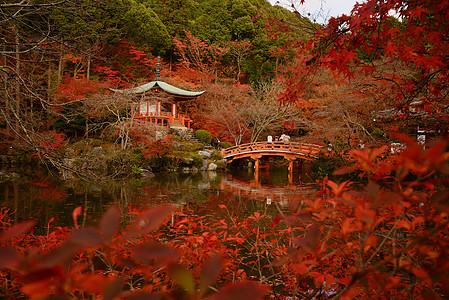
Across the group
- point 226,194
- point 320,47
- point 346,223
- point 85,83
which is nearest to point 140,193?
point 226,194

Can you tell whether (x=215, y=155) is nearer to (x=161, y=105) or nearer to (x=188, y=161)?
(x=188, y=161)

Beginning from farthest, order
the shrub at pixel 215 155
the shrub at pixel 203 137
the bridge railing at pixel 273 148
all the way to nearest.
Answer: the shrub at pixel 203 137, the shrub at pixel 215 155, the bridge railing at pixel 273 148

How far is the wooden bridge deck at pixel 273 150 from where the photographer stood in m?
13.7

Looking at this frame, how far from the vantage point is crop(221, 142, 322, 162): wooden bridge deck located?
A: 1369cm

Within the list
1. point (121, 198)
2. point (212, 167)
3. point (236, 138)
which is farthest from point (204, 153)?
point (121, 198)

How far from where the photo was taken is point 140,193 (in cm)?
786

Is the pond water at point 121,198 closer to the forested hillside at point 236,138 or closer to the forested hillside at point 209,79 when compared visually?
the forested hillside at point 236,138

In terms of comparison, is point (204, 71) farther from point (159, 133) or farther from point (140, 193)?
point (140, 193)

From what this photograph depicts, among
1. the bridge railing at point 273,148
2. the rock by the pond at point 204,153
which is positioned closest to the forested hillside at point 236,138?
the rock by the pond at point 204,153

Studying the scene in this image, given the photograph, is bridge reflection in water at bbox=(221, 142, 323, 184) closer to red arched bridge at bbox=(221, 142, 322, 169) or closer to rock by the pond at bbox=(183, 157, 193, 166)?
red arched bridge at bbox=(221, 142, 322, 169)

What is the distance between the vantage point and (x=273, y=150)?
47.1 ft

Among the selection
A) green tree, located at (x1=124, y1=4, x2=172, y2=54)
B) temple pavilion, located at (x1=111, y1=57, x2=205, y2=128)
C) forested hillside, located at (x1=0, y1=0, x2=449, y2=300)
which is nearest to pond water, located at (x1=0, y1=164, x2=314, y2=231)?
forested hillside, located at (x1=0, y1=0, x2=449, y2=300)

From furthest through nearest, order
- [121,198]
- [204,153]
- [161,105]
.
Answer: [161,105], [204,153], [121,198]

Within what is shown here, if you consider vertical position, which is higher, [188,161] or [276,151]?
[276,151]
